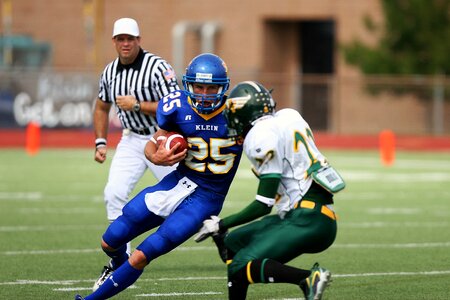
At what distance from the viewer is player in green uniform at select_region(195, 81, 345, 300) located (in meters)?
5.62

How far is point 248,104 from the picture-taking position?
226 inches

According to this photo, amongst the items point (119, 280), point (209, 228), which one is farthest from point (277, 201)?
point (119, 280)

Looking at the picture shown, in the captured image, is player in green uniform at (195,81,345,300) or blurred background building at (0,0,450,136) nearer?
player in green uniform at (195,81,345,300)

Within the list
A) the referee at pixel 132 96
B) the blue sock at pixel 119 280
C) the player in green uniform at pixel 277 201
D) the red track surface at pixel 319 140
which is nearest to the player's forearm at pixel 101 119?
the referee at pixel 132 96

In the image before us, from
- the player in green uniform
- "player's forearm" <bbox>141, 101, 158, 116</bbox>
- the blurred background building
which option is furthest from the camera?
the blurred background building

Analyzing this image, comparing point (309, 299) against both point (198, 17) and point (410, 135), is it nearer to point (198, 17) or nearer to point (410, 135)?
point (410, 135)

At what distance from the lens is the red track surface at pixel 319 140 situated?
22.4 meters

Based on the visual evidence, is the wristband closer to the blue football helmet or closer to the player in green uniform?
the blue football helmet

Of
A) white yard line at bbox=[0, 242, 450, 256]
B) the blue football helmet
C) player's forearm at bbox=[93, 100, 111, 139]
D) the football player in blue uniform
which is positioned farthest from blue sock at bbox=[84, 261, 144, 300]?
white yard line at bbox=[0, 242, 450, 256]

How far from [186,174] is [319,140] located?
17449mm

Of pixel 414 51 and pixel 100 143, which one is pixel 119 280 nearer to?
pixel 100 143

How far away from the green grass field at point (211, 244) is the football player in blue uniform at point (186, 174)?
647 millimetres

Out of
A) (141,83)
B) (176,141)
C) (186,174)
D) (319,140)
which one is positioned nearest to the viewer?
(176,141)

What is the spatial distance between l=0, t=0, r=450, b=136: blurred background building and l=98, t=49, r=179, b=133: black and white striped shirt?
14.7 metres
